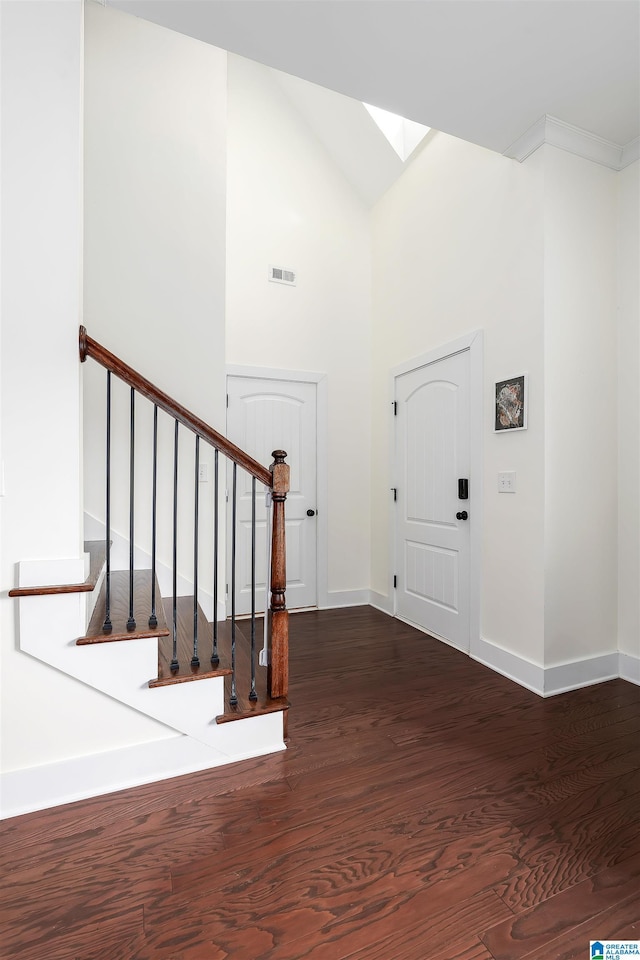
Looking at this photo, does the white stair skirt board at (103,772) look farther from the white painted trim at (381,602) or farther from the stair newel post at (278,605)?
the white painted trim at (381,602)

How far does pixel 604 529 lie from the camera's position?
8.90 feet

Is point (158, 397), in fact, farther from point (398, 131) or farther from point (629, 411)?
point (398, 131)

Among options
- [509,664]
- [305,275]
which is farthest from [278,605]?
[305,275]

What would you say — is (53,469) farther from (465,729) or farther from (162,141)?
(162,141)

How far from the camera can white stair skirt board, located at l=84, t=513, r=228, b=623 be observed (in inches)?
106

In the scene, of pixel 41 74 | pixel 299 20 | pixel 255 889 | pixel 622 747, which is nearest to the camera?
pixel 255 889

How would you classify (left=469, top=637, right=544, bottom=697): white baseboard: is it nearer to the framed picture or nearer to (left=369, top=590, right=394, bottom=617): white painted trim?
(left=369, top=590, right=394, bottom=617): white painted trim

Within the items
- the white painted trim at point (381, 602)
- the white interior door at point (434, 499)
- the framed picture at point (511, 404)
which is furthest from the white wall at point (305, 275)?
the framed picture at point (511, 404)

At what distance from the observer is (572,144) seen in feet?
8.38

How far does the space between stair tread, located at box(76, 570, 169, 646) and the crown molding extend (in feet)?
9.92

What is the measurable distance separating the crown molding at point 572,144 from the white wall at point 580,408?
4 cm

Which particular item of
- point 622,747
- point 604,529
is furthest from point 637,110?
point 622,747

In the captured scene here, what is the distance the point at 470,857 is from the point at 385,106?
10.5 ft

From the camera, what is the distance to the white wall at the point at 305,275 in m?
3.79
